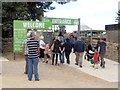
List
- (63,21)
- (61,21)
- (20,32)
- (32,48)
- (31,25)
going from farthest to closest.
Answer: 1. (63,21)
2. (61,21)
3. (31,25)
4. (20,32)
5. (32,48)

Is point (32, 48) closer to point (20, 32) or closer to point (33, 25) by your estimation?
point (20, 32)

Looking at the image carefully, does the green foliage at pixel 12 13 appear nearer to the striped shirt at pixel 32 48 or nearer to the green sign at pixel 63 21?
the green sign at pixel 63 21

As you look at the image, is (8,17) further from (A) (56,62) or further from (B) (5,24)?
(A) (56,62)

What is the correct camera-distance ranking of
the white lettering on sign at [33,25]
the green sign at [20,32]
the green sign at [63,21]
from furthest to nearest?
1. the green sign at [63,21]
2. the white lettering on sign at [33,25]
3. the green sign at [20,32]

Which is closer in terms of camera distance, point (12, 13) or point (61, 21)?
point (61, 21)

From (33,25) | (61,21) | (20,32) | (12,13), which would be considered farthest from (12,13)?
(20,32)

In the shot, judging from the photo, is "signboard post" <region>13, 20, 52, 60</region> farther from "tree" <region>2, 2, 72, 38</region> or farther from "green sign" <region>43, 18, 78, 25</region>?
"tree" <region>2, 2, 72, 38</region>

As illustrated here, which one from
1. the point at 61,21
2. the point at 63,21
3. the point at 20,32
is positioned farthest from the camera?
the point at 63,21

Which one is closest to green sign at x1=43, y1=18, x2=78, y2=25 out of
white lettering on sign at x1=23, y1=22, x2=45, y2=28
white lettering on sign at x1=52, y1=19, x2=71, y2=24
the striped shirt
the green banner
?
white lettering on sign at x1=52, y1=19, x2=71, y2=24

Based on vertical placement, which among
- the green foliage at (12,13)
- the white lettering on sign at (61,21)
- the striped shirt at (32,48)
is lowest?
the striped shirt at (32,48)

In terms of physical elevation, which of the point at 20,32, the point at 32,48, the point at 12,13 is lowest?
the point at 32,48

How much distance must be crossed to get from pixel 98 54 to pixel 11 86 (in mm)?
8846

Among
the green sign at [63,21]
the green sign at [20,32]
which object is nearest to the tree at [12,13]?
the green sign at [63,21]

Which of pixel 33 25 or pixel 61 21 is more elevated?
pixel 61 21
